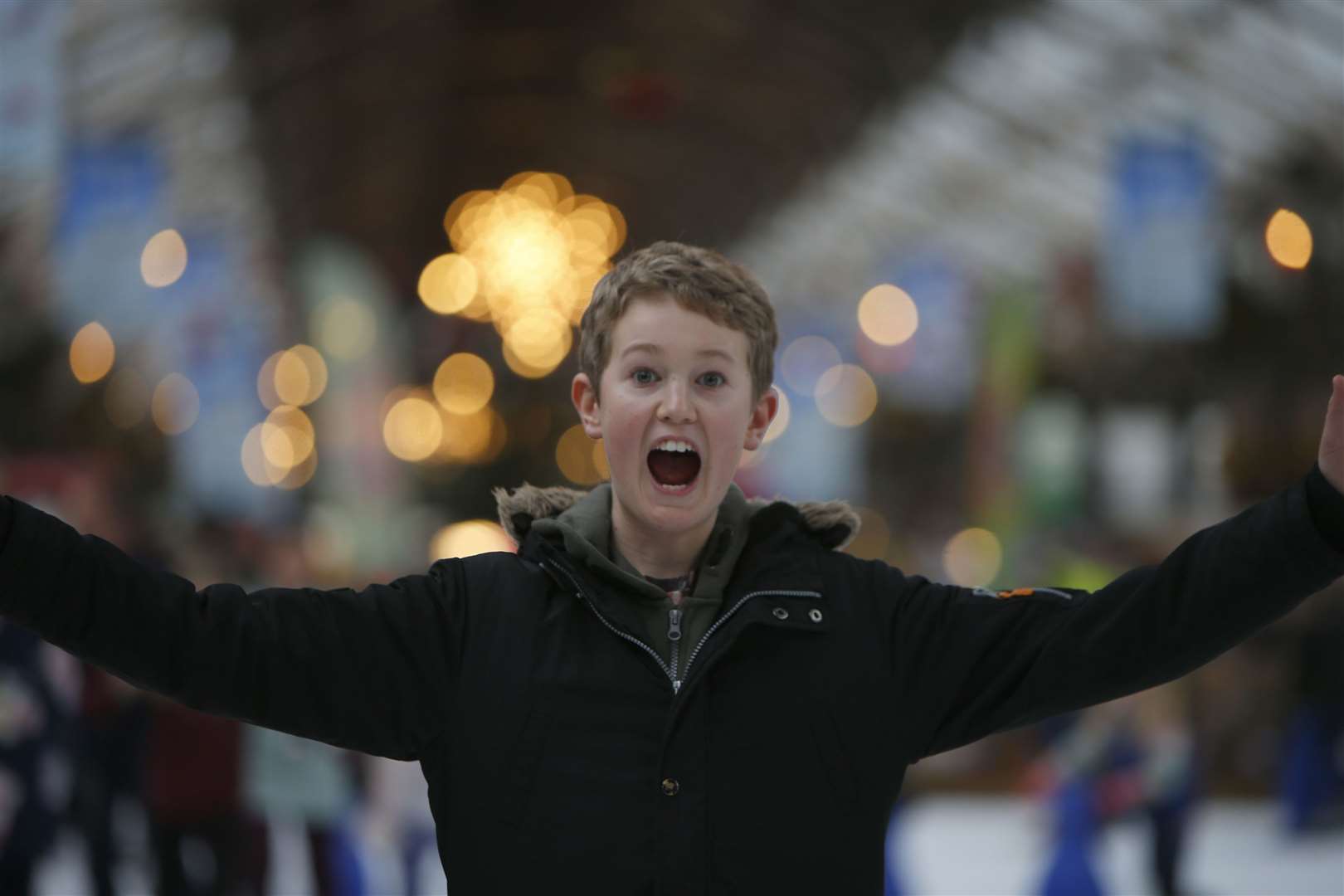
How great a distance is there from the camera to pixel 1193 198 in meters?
11.4

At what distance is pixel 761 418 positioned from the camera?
2.49 metres

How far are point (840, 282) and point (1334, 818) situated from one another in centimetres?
2203

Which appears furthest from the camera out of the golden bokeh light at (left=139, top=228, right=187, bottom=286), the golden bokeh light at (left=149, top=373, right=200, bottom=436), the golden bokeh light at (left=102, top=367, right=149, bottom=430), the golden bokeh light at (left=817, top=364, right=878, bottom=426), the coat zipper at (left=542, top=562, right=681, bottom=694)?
the golden bokeh light at (left=102, top=367, right=149, bottom=430)

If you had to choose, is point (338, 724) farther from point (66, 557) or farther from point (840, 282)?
point (840, 282)

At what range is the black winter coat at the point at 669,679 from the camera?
2061mm

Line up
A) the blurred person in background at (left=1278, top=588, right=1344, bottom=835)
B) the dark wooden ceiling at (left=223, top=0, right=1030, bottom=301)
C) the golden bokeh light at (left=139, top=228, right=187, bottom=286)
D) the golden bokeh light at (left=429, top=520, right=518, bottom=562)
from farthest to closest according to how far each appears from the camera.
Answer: the dark wooden ceiling at (left=223, top=0, right=1030, bottom=301)
the golden bokeh light at (left=139, top=228, right=187, bottom=286)
the golden bokeh light at (left=429, top=520, right=518, bottom=562)
the blurred person in background at (left=1278, top=588, right=1344, bottom=835)

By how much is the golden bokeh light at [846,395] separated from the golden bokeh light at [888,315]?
146cm

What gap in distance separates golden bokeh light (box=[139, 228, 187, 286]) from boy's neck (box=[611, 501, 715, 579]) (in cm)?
921

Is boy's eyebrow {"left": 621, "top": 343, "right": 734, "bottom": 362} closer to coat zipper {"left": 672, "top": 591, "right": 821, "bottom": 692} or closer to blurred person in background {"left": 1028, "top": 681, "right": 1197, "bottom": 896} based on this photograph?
coat zipper {"left": 672, "top": 591, "right": 821, "bottom": 692}

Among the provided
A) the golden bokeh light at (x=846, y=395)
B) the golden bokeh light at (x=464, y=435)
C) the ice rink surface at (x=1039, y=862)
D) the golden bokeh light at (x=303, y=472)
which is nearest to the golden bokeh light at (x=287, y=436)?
the golden bokeh light at (x=303, y=472)

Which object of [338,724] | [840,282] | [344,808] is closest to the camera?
[338,724]

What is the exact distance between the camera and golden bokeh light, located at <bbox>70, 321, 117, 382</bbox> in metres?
24.2

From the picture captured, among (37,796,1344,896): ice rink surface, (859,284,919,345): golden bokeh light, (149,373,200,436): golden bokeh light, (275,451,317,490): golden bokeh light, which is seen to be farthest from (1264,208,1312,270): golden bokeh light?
(275,451,317,490): golden bokeh light

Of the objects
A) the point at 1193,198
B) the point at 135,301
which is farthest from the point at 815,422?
the point at 135,301
